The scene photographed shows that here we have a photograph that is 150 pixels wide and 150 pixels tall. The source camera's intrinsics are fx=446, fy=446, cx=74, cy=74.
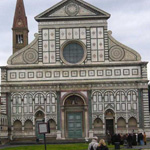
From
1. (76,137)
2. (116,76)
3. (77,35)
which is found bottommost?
(76,137)

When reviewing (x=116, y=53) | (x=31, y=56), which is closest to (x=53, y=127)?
(x=31, y=56)

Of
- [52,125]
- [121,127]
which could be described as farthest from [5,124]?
[121,127]

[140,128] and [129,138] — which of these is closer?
[129,138]

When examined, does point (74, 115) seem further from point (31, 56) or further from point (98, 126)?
point (31, 56)

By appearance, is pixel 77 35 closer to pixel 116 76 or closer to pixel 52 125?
pixel 116 76

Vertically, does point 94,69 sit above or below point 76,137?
above

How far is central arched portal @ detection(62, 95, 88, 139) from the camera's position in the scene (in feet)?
154

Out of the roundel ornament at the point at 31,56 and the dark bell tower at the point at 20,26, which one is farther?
the dark bell tower at the point at 20,26

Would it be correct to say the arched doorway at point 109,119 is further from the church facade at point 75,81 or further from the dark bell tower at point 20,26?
the dark bell tower at point 20,26

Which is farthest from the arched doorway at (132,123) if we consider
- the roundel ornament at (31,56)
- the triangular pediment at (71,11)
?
the roundel ornament at (31,56)

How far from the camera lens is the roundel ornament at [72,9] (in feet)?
159

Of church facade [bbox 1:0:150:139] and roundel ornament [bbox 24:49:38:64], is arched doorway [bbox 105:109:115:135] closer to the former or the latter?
church facade [bbox 1:0:150:139]

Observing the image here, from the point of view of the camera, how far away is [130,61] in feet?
156

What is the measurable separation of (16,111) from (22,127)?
1.80 meters
